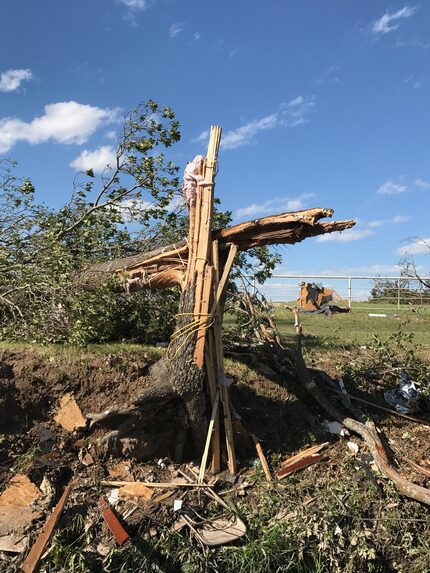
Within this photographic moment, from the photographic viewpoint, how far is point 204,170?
16.7ft

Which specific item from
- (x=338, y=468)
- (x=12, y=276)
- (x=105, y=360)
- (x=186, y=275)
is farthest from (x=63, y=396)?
(x=338, y=468)

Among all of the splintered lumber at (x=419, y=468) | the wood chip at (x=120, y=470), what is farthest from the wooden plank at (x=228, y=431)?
the splintered lumber at (x=419, y=468)

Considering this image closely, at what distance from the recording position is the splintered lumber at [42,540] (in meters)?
3.85

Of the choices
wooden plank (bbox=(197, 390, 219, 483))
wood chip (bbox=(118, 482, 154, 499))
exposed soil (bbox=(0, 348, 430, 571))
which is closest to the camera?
exposed soil (bbox=(0, 348, 430, 571))

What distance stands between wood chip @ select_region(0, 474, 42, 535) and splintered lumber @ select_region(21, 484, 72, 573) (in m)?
0.18

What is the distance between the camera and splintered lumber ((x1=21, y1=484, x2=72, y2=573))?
3848mm

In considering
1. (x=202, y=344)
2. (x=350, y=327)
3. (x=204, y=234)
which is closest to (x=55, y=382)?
(x=202, y=344)

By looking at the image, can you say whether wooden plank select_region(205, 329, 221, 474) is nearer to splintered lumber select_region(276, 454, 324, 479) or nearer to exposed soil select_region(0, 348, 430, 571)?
exposed soil select_region(0, 348, 430, 571)

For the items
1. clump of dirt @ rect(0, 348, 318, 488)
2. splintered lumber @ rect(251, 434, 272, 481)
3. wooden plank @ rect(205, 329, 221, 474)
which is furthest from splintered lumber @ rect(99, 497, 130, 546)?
splintered lumber @ rect(251, 434, 272, 481)

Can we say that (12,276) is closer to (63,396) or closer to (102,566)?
(63,396)

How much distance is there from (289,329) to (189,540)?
816 centimetres

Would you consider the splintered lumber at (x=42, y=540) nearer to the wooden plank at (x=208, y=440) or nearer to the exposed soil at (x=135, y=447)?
the exposed soil at (x=135, y=447)

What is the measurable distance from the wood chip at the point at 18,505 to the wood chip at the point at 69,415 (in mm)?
583

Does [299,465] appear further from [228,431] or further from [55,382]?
[55,382]
